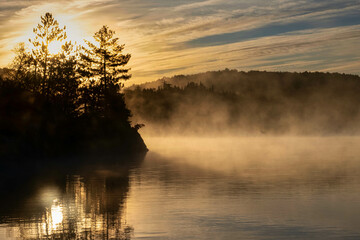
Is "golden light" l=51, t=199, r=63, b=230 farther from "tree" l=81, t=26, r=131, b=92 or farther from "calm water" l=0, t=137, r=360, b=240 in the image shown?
"tree" l=81, t=26, r=131, b=92

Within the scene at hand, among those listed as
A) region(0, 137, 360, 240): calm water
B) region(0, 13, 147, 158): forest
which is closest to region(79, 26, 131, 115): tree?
region(0, 13, 147, 158): forest

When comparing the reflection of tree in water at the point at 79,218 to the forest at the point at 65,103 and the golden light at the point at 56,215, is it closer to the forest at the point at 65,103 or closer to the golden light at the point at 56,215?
the golden light at the point at 56,215

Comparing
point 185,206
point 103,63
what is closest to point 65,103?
point 103,63

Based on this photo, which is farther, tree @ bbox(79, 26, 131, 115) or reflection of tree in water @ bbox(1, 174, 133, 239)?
tree @ bbox(79, 26, 131, 115)

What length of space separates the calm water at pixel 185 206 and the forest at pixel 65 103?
2124cm

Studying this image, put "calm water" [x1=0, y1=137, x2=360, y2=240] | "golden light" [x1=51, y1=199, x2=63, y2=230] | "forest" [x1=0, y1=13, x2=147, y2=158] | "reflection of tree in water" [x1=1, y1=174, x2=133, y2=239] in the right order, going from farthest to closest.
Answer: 1. "forest" [x1=0, y1=13, x2=147, y2=158]
2. "golden light" [x1=51, y1=199, x2=63, y2=230]
3. "calm water" [x1=0, y1=137, x2=360, y2=240]
4. "reflection of tree in water" [x1=1, y1=174, x2=133, y2=239]

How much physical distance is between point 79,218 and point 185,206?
487cm

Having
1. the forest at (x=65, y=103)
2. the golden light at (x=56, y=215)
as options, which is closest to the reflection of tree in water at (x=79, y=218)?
the golden light at (x=56, y=215)

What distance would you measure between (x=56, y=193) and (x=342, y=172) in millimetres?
21156

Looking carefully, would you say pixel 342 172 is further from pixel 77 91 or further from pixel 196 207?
pixel 77 91

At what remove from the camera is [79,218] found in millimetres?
21375

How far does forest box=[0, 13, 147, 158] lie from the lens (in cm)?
6150

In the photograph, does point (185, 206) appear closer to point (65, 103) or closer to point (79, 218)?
point (79, 218)

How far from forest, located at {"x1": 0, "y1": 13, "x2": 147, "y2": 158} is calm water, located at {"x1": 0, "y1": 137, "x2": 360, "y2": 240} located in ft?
69.7
